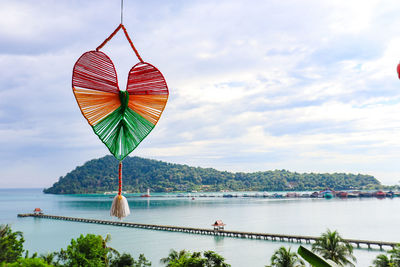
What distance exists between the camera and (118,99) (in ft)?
7.09

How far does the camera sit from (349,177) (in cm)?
16175

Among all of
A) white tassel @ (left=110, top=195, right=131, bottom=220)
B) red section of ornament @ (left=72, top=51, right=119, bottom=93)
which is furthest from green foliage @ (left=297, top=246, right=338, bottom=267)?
red section of ornament @ (left=72, top=51, right=119, bottom=93)

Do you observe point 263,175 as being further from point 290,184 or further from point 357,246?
point 357,246

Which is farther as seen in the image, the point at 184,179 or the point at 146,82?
the point at 184,179

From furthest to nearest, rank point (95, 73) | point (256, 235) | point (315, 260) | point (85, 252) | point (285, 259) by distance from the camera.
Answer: point (256, 235)
point (285, 259)
point (85, 252)
point (315, 260)
point (95, 73)

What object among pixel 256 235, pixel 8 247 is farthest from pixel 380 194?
pixel 8 247

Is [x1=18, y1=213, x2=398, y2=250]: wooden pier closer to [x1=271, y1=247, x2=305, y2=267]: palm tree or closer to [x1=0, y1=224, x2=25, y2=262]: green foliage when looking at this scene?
[x1=271, y1=247, x2=305, y2=267]: palm tree

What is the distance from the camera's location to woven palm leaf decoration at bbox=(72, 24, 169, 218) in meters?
2.02

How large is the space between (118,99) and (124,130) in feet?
0.71

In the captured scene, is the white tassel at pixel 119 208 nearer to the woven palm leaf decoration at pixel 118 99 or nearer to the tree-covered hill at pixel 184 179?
the woven palm leaf decoration at pixel 118 99

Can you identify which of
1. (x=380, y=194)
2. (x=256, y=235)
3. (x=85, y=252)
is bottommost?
(x=256, y=235)

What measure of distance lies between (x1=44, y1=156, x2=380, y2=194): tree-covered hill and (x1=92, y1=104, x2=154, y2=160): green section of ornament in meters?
141

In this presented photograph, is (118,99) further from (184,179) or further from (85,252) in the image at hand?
(184,179)

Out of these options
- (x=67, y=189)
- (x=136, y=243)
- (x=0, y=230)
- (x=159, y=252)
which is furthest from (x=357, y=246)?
(x=67, y=189)
